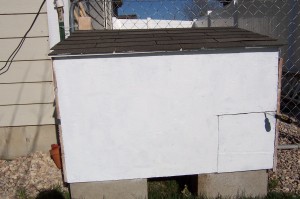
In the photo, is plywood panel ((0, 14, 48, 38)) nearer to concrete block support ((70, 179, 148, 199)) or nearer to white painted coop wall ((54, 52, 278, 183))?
white painted coop wall ((54, 52, 278, 183))

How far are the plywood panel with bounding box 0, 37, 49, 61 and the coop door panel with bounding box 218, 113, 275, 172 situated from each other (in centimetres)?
242

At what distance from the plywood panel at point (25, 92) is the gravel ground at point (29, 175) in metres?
0.75

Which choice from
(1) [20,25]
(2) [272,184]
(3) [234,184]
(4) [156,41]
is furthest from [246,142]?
(1) [20,25]

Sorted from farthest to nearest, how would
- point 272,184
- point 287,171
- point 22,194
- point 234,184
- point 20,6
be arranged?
1. point 20,6
2. point 287,171
3. point 272,184
4. point 22,194
5. point 234,184

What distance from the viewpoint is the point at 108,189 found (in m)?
3.00

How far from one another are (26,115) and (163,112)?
217cm

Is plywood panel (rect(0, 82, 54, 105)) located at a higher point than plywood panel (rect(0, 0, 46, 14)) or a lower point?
lower

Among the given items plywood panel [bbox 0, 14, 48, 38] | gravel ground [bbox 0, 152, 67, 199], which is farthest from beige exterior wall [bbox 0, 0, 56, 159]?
gravel ground [bbox 0, 152, 67, 199]

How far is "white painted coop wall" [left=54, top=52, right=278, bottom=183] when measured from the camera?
8.99ft

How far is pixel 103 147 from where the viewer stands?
2.88 m

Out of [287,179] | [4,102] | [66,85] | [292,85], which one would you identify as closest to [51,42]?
[4,102]

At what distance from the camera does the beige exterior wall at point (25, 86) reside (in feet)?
12.7

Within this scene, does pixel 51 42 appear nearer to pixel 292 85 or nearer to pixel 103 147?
pixel 103 147

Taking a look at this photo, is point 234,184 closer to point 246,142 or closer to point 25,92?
point 246,142
